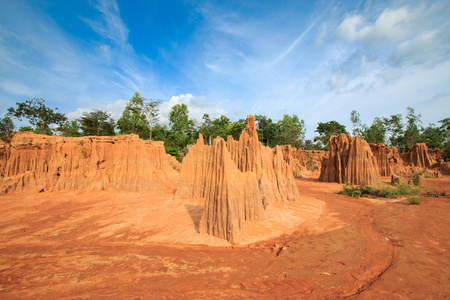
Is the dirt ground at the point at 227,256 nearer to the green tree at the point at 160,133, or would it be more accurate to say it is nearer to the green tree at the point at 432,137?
the green tree at the point at 160,133

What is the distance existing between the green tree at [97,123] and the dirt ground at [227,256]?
2049 cm

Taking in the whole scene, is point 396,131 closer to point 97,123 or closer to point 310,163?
point 310,163

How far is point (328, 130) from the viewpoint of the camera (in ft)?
165

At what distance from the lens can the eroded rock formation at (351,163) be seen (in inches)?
719

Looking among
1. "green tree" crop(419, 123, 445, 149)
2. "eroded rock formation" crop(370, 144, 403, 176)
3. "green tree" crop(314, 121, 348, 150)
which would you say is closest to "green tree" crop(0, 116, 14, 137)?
"eroded rock formation" crop(370, 144, 403, 176)

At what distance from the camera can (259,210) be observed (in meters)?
8.16

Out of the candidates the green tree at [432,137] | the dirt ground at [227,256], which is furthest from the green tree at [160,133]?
the green tree at [432,137]

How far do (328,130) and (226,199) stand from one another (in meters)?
51.1

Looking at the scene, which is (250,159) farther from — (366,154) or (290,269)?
(366,154)

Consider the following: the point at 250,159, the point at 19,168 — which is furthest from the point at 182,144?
the point at 250,159

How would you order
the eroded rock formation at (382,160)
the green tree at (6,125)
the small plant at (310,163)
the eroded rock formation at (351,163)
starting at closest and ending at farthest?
the eroded rock formation at (351,163), the eroded rock formation at (382,160), the green tree at (6,125), the small plant at (310,163)

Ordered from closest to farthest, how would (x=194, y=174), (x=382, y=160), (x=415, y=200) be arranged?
(x=415, y=200)
(x=194, y=174)
(x=382, y=160)

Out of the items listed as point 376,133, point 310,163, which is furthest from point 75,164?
point 376,133

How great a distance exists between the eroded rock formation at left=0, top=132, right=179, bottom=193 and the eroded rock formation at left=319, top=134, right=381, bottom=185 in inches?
684
